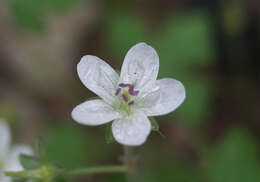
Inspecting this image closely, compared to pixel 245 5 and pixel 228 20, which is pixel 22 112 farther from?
pixel 245 5

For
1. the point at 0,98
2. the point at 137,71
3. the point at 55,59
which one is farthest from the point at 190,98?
the point at 0,98

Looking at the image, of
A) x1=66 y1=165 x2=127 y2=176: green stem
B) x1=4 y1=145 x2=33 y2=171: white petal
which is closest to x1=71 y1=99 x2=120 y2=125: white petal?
x1=66 y1=165 x2=127 y2=176: green stem

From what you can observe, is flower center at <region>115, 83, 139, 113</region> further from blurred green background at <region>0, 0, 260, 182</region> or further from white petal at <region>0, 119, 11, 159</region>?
blurred green background at <region>0, 0, 260, 182</region>

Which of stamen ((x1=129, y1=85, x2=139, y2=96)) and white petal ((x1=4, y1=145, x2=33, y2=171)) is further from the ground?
stamen ((x1=129, y1=85, x2=139, y2=96))

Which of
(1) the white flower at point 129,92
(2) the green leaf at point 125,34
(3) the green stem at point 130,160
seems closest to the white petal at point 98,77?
(1) the white flower at point 129,92

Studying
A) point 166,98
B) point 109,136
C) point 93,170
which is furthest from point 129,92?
point 93,170

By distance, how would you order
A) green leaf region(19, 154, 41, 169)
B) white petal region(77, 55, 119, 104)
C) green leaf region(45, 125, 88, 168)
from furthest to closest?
green leaf region(45, 125, 88, 168), green leaf region(19, 154, 41, 169), white petal region(77, 55, 119, 104)

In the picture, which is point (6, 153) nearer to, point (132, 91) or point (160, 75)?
point (132, 91)
